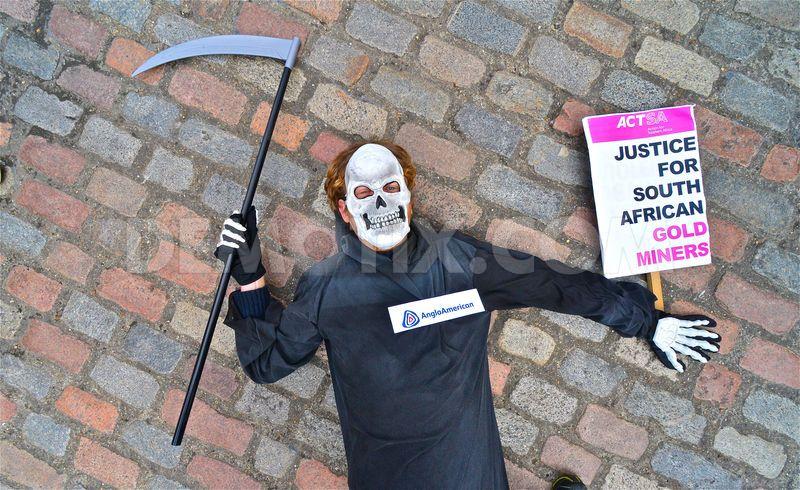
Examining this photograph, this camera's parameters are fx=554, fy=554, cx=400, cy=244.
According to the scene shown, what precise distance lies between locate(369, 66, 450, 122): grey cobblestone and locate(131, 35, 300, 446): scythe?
0.45 metres

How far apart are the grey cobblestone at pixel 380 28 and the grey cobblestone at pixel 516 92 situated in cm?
47

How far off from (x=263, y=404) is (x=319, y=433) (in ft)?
1.06

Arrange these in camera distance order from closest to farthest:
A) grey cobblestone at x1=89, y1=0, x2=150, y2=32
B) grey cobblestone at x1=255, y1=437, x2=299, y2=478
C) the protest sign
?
the protest sign < grey cobblestone at x1=89, y1=0, x2=150, y2=32 < grey cobblestone at x1=255, y1=437, x2=299, y2=478

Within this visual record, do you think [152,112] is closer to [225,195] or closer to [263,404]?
[225,195]

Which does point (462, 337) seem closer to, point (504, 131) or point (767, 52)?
point (504, 131)

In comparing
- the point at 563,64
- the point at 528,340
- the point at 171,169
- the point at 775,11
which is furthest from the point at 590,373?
the point at 171,169

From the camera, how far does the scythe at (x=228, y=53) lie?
250 centimetres

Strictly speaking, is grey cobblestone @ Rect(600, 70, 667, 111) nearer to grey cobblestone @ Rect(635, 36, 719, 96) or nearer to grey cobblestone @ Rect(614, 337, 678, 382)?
grey cobblestone @ Rect(635, 36, 719, 96)

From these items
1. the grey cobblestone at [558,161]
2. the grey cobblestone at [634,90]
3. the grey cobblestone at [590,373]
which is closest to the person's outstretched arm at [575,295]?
the grey cobblestone at [590,373]

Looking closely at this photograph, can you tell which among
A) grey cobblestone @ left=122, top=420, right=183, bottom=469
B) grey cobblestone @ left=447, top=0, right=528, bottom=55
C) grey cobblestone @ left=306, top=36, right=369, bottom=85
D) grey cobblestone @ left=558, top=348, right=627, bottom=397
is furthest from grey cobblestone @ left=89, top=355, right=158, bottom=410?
grey cobblestone @ left=447, top=0, right=528, bottom=55

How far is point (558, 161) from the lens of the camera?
2721mm

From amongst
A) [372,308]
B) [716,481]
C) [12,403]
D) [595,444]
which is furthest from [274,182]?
[716,481]

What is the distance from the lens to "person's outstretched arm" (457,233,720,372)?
2488 millimetres

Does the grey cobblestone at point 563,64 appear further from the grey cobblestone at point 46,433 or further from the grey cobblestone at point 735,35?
the grey cobblestone at point 46,433
